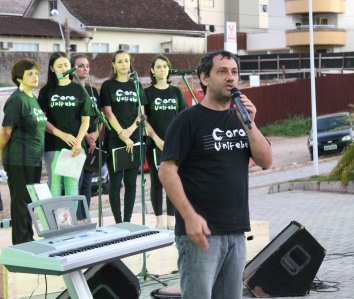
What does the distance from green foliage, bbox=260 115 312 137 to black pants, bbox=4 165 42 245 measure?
27263 mm

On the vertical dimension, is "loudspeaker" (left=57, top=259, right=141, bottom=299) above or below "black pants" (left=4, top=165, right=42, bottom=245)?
below

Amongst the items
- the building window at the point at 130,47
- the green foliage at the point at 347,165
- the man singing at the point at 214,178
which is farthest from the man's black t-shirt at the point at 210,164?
the building window at the point at 130,47

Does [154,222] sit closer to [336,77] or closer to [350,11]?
[336,77]

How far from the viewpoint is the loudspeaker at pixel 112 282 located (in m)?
6.04

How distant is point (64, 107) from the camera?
8.22m

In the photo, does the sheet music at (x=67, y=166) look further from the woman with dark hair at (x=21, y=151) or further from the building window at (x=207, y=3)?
the building window at (x=207, y=3)

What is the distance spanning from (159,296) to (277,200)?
9455 mm

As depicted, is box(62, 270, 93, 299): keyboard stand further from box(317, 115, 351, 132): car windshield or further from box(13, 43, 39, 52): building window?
box(13, 43, 39, 52): building window

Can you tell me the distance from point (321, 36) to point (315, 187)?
4699 centimetres

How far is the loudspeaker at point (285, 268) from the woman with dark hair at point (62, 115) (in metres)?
2.26

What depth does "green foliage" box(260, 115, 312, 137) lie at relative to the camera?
3453cm

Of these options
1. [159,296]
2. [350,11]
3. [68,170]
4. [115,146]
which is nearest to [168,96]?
[115,146]

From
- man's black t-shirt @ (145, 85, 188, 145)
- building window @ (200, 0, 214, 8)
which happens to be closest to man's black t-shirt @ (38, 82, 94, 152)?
man's black t-shirt @ (145, 85, 188, 145)

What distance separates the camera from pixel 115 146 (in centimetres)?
847
